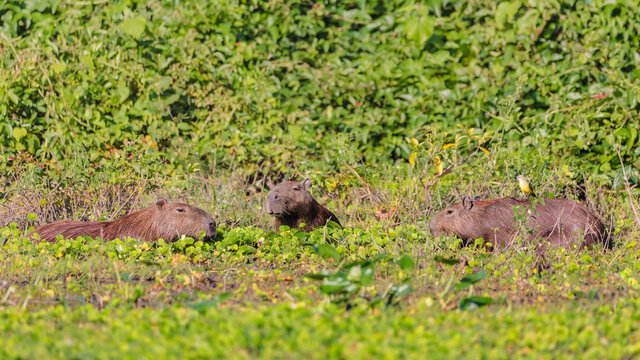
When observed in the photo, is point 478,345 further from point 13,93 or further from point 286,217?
point 13,93

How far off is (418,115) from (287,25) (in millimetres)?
1946

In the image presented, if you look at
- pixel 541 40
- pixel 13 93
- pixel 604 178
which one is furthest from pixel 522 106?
pixel 13 93

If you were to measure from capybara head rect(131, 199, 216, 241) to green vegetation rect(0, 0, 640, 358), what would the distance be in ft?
0.51

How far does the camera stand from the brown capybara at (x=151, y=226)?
6.40m

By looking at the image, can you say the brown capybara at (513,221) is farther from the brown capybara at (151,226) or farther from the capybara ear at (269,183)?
the capybara ear at (269,183)

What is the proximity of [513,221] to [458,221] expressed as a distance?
466 mm

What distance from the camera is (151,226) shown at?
6.49m

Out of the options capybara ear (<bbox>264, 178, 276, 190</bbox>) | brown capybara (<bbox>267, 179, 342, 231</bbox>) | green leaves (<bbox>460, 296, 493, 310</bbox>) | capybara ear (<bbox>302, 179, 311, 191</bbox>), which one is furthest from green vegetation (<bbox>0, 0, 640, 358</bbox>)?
capybara ear (<bbox>302, 179, 311, 191</bbox>)

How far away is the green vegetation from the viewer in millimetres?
5039

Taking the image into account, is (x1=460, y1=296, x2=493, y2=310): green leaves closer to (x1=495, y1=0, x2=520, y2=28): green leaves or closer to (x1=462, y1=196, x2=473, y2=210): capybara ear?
(x1=462, y1=196, x2=473, y2=210): capybara ear

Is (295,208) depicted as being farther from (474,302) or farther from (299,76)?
(474,302)

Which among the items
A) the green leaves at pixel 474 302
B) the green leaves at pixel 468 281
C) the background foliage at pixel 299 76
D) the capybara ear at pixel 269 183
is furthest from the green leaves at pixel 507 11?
the green leaves at pixel 474 302

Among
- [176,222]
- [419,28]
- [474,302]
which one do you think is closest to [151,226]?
[176,222]

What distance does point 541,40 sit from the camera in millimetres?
8961
